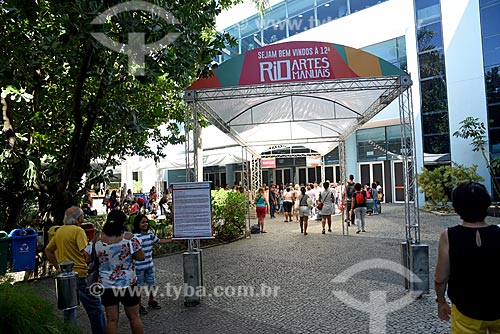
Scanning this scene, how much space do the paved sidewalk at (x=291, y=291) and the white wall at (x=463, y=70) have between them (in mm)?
10152

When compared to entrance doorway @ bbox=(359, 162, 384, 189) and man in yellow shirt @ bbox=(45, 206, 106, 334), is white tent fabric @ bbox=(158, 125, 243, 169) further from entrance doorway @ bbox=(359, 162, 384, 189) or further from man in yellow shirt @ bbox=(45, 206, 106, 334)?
man in yellow shirt @ bbox=(45, 206, 106, 334)

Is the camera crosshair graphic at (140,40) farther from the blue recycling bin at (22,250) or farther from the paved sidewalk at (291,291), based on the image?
the blue recycling bin at (22,250)

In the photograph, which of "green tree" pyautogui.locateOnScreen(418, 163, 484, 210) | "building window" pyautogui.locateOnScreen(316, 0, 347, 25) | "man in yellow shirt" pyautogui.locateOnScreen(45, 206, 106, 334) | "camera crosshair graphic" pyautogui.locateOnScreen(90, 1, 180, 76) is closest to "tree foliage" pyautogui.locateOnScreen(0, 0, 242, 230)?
"camera crosshair graphic" pyautogui.locateOnScreen(90, 1, 180, 76)

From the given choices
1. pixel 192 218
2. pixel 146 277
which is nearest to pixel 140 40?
pixel 192 218

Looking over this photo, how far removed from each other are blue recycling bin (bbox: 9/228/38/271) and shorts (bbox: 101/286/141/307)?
15.7 feet

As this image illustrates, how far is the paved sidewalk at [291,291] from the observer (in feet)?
16.5

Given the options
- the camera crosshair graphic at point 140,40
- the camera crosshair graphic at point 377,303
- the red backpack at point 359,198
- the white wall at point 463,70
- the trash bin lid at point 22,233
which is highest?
the white wall at point 463,70

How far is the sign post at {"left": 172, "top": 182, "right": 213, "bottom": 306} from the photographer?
243 inches

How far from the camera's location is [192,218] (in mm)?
6242

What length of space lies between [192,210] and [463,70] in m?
18.4

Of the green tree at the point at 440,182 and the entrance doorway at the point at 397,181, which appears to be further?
the entrance doorway at the point at 397,181

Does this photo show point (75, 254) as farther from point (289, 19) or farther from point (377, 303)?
point (289, 19)

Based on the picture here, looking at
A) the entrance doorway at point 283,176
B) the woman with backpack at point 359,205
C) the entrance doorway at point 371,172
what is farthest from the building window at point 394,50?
the woman with backpack at point 359,205

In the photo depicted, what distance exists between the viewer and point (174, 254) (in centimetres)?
1045
